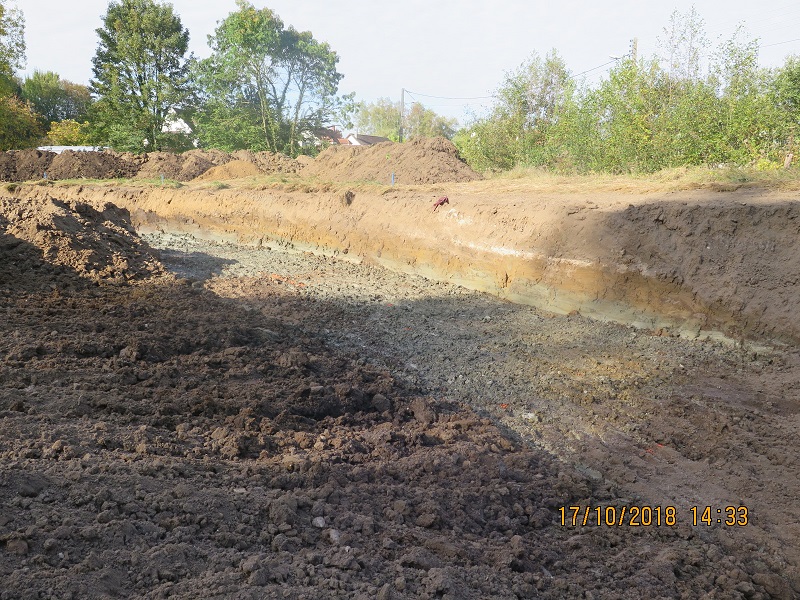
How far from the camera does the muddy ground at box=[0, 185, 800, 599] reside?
2646 millimetres

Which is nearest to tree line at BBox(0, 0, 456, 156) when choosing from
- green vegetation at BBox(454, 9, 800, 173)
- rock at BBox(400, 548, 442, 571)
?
green vegetation at BBox(454, 9, 800, 173)

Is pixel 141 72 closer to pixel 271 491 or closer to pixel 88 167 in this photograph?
pixel 88 167

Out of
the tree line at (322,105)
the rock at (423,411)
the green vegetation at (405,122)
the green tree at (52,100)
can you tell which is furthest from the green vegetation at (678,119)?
the green tree at (52,100)

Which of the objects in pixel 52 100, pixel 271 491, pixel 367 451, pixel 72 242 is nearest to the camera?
pixel 271 491

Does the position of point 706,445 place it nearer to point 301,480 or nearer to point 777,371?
point 777,371

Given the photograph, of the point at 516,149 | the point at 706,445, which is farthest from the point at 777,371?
the point at 516,149

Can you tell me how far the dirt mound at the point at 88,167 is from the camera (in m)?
25.9

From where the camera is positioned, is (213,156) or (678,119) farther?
(213,156)

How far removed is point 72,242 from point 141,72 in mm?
25691

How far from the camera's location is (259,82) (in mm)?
31469

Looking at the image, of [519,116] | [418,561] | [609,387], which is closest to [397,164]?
[519,116]

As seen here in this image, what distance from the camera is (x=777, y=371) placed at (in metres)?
6.79

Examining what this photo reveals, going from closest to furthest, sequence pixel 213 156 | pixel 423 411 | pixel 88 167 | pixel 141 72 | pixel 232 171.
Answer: pixel 423 411
pixel 232 171
pixel 88 167
pixel 213 156
pixel 141 72

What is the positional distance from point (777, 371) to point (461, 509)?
4910mm
